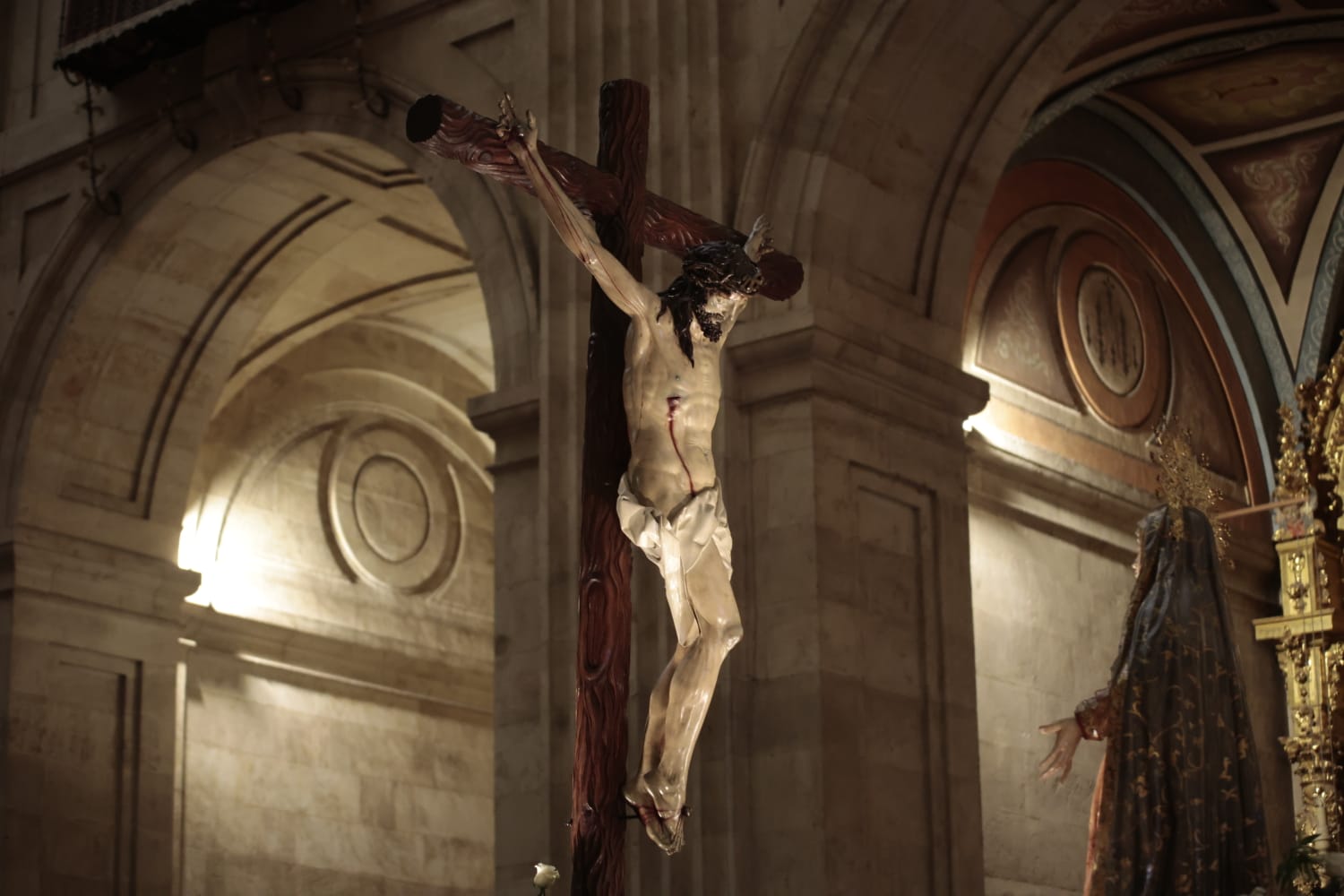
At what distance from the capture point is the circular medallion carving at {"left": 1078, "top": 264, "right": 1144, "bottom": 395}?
12336 millimetres

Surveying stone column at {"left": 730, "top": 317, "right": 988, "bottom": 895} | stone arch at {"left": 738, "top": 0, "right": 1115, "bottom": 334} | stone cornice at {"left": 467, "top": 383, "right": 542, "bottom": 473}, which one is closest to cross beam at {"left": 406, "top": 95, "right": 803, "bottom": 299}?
stone column at {"left": 730, "top": 317, "right": 988, "bottom": 895}

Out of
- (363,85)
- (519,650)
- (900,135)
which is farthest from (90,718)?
(900,135)

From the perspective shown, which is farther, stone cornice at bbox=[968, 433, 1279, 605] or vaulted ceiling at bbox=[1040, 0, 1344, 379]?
vaulted ceiling at bbox=[1040, 0, 1344, 379]

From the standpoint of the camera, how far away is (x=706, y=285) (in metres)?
4.36

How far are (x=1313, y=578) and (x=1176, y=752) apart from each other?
219 inches

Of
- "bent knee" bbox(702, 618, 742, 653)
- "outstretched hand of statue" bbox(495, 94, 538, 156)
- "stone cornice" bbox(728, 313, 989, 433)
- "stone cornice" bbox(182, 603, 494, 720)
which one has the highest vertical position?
"stone cornice" bbox(728, 313, 989, 433)

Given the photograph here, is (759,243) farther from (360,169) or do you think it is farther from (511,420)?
(360,169)

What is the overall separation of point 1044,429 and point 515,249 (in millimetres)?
3376

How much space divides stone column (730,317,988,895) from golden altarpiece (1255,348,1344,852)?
401 centimetres

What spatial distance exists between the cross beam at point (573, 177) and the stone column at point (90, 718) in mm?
7813

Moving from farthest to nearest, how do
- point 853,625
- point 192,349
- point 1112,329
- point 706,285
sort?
point 1112,329 < point 192,349 < point 853,625 < point 706,285

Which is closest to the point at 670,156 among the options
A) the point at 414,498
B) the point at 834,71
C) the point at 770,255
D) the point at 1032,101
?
the point at 834,71

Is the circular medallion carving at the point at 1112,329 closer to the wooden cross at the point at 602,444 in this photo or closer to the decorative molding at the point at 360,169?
the decorative molding at the point at 360,169

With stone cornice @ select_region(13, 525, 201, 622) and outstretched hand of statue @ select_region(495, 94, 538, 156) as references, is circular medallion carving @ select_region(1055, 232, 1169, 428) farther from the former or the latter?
outstretched hand of statue @ select_region(495, 94, 538, 156)
